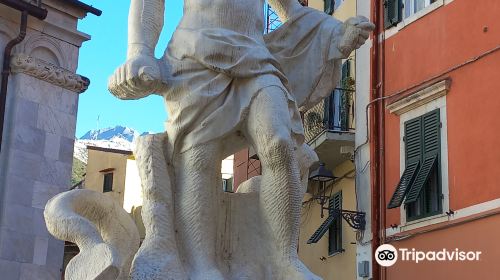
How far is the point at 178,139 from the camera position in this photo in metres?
4.90

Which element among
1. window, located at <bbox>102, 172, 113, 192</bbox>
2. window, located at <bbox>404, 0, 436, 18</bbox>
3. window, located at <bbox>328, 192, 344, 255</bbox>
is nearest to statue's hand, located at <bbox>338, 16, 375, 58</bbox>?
window, located at <bbox>404, 0, 436, 18</bbox>

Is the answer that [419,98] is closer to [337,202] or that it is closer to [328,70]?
[337,202]

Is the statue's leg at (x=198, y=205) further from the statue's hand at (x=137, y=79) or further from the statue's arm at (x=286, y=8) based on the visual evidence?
the statue's arm at (x=286, y=8)

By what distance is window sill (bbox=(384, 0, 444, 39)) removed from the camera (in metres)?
17.0

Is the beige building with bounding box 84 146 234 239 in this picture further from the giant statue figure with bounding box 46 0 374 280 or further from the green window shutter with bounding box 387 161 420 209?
the giant statue figure with bounding box 46 0 374 280

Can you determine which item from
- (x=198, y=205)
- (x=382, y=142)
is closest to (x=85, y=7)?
(x=382, y=142)

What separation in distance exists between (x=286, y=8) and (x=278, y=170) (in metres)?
1.24

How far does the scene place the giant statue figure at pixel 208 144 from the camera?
4758mm

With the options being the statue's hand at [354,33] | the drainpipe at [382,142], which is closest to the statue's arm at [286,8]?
the statue's hand at [354,33]

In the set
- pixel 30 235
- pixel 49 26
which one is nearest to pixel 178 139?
pixel 30 235

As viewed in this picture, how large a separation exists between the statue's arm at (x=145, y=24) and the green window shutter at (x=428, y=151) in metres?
11.3

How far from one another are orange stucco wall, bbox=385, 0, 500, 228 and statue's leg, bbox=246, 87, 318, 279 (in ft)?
33.8

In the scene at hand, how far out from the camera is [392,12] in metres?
18.4

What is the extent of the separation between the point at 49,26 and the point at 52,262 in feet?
9.89
